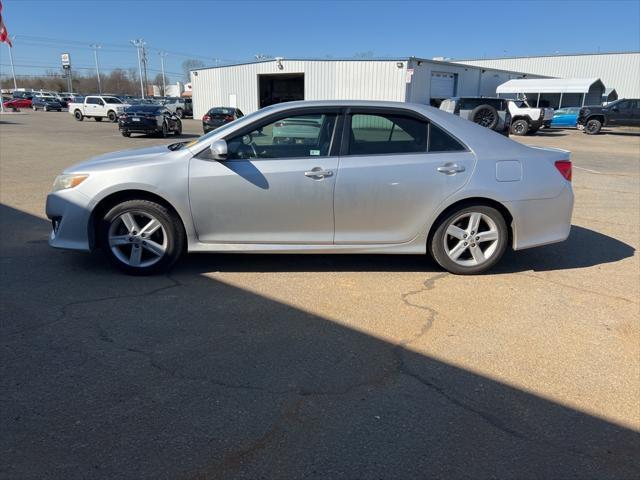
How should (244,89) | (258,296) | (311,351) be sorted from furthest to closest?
(244,89) → (258,296) → (311,351)

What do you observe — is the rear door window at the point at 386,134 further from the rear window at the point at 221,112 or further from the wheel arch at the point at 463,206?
the rear window at the point at 221,112

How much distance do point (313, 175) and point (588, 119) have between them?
33.1m

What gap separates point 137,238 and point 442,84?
3530 cm

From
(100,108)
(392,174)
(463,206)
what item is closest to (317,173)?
(392,174)

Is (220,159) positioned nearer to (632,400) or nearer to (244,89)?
(632,400)

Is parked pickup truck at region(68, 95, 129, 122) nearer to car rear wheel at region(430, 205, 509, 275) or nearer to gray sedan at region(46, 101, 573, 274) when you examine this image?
gray sedan at region(46, 101, 573, 274)

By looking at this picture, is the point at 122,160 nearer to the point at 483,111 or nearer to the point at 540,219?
the point at 540,219

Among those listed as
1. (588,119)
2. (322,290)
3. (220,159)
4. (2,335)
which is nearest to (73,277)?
(2,335)

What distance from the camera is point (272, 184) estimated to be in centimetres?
464

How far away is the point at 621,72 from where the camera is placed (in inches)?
2195

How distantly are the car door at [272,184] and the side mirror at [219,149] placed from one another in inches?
5.2

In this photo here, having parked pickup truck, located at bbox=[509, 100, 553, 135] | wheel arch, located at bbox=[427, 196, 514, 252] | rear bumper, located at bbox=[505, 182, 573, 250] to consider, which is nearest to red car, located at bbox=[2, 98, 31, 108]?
parked pickup truck, located at bbox=[509, 100, 553, 135]

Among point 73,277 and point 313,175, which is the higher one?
point 313,175

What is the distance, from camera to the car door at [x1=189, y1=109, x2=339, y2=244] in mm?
4637
